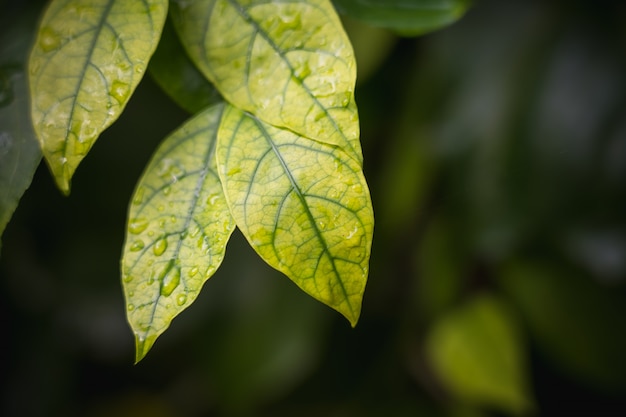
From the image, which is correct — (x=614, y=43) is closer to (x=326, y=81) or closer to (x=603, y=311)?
(x=603, y=311)

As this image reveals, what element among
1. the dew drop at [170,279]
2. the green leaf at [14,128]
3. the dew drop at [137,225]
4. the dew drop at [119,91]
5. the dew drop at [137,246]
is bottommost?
the dew drop at [170,279]

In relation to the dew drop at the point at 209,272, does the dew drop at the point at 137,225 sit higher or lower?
higher

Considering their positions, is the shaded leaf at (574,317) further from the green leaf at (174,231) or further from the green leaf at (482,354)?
the green leaf at (174,231)

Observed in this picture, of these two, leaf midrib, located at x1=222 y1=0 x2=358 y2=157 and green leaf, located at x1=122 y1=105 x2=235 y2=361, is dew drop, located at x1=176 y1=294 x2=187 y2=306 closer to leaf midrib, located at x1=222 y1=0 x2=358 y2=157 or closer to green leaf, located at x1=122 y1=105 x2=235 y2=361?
green leaf, located at x1=122 y1=105 x2=235 y2=361

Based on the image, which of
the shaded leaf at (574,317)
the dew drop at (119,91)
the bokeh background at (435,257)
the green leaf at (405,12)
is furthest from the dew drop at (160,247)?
the shaded leaf at (574,317)

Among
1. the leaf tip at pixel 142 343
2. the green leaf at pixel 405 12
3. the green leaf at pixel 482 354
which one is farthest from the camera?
the green leaf at pixel 482 354

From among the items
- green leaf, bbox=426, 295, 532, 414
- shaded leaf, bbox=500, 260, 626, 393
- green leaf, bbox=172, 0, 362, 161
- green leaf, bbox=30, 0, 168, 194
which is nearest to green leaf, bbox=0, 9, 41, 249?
green leaf, bbox=30, 0, 168, 194
